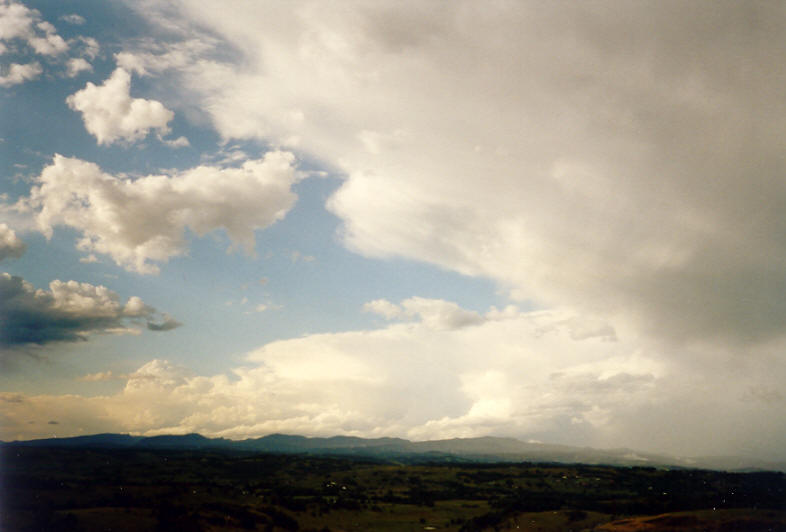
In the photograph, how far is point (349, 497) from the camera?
99.5 meters

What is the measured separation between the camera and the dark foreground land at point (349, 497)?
202 ft

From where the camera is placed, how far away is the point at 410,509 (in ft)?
303

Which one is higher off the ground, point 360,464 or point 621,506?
point 621,506

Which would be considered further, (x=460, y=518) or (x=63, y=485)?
(x=460, y=518)

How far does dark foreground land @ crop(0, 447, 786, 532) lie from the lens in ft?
202

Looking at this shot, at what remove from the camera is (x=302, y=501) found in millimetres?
88000

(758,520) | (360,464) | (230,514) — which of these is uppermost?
(758,520)

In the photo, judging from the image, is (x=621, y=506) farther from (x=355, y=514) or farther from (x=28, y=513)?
(x=28, y=513)

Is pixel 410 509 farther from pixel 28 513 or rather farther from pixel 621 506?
pixel 28 513

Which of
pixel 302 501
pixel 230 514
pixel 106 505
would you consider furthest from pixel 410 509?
pixel 106 505

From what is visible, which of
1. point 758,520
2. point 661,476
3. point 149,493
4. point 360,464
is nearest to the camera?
point 758,520

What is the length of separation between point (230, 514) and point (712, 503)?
250 ft

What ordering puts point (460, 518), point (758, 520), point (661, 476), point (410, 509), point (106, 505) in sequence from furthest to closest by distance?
point (661, 476) → point (410, 509) → point (460, 518) → point (106, 505) → point (758, 520)

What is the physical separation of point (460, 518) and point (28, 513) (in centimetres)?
6432
